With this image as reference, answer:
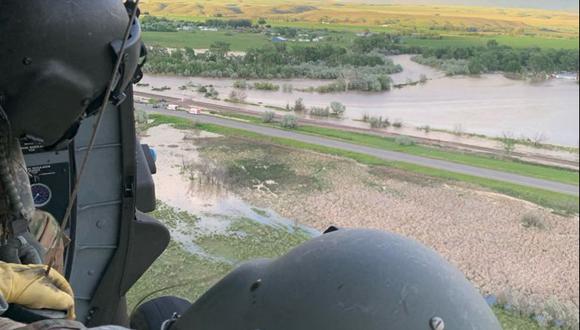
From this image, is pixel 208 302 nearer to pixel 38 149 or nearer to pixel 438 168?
pixel 38 149

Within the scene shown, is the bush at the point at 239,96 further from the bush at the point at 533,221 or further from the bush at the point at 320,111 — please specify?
the bush at the point at 533,221

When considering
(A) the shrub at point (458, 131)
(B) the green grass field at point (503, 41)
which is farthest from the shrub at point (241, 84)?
(B) the green grass field at point (503, 41)

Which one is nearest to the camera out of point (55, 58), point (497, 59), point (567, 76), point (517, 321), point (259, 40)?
point (55, 58)

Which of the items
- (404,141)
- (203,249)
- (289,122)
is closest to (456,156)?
(404,141)

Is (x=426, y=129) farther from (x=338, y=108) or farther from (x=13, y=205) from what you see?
(x=13, y=205)

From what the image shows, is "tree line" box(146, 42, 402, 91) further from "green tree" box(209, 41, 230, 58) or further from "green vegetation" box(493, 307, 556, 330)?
"green vegetation" box(493, 307, 556, 330)
